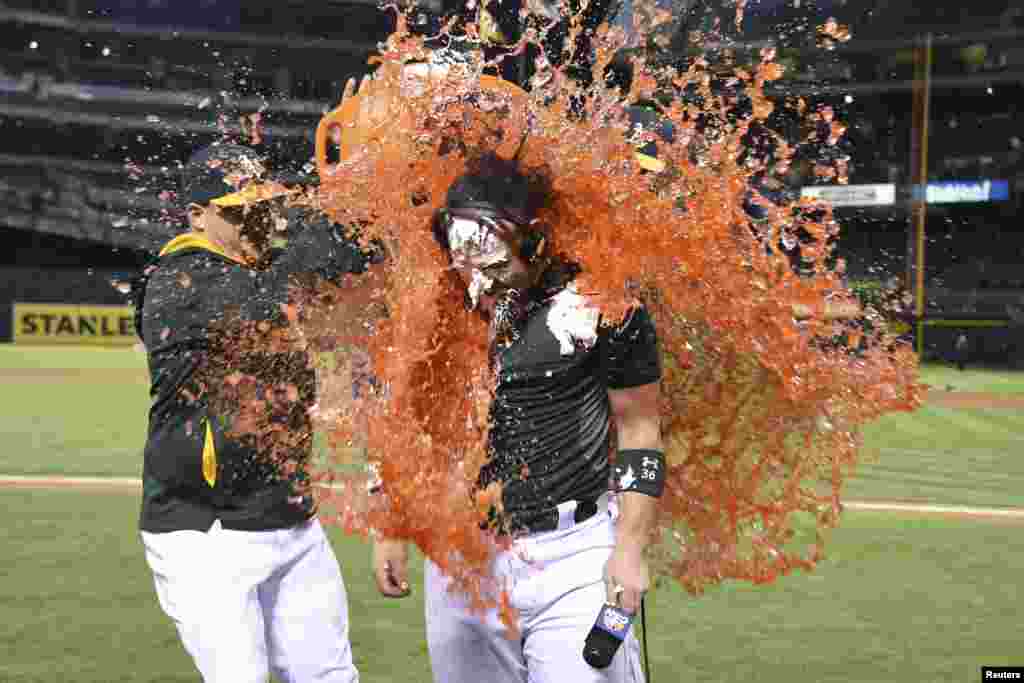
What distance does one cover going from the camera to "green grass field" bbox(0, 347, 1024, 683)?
5.25 m

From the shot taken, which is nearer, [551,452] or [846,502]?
[551,452]

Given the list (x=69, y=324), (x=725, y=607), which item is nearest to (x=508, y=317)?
(x=725, y=607)

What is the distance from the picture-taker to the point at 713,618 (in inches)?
239

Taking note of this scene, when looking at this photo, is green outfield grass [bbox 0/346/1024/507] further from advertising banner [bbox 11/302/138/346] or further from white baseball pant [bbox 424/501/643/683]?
advertising banner [bbox 11/302/138/346]

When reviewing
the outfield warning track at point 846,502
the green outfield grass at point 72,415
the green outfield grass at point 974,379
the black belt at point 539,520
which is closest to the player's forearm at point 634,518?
the black belt at point 539,520

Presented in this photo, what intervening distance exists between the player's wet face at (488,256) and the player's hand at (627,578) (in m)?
0.68

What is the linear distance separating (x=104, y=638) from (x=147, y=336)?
9.13 ft

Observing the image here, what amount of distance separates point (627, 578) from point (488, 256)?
827 mm

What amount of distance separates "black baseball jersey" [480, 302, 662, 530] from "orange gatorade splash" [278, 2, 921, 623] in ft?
0.23

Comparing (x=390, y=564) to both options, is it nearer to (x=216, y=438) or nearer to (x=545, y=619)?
(x=545, y=619)

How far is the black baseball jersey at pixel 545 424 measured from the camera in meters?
2.72

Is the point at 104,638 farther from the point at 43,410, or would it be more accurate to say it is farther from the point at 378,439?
the point at 43,410

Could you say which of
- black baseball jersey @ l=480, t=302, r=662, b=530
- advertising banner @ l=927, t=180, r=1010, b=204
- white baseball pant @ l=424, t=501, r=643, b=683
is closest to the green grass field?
white baseball pant @ l=424, t=501, r=643, b=683

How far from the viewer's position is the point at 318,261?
276 centimetres
